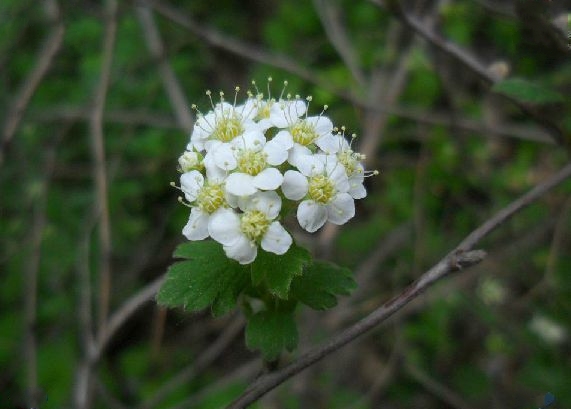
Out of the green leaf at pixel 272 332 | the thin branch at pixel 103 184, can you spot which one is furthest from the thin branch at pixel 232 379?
the green leaf at pixel 272 332

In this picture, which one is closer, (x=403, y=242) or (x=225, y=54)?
(x=403, y=242)

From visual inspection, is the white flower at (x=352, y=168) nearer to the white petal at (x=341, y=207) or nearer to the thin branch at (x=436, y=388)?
the white petal at (x=341, y=207)

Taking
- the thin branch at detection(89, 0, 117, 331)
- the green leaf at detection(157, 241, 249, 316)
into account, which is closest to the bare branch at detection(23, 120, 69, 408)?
the thin branch at detection(89, 0, 117, 331)

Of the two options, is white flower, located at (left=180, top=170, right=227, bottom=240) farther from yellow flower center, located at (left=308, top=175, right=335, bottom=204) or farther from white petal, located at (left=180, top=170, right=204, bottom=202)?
yellow flower center, located at (left=308, top=175, right=335, bottom=204)

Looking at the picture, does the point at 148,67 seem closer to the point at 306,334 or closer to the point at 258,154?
the point at 306,334

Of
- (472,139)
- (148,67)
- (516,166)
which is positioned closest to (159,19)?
(148,67)

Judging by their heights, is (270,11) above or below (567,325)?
above
